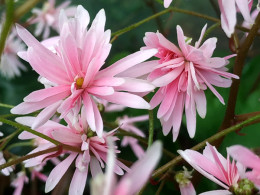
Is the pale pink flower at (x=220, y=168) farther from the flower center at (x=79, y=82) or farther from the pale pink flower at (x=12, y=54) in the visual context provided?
the pale pink flower at (x=12, y=54)

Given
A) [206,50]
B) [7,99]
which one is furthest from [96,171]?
[7,99]

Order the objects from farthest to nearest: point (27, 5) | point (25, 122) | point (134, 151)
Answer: point (134, 151) → point (25, 122) → point (27, 5)

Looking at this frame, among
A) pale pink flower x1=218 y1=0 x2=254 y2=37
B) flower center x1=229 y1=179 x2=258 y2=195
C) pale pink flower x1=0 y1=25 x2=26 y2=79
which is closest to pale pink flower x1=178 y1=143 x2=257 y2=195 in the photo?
flower center x1=229 y1=179 x2=258 y2=195

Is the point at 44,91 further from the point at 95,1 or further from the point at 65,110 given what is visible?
the point at 95,1

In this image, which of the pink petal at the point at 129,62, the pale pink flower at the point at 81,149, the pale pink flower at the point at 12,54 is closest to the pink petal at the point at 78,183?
the pale pink flower at the point at 81,149

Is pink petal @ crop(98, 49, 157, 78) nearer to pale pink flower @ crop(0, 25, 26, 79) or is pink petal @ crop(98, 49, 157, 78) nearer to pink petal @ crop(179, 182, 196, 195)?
pink petal @ crop(179, 182, 196, 195)

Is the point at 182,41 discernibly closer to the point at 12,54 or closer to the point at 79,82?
the point at 79,82
